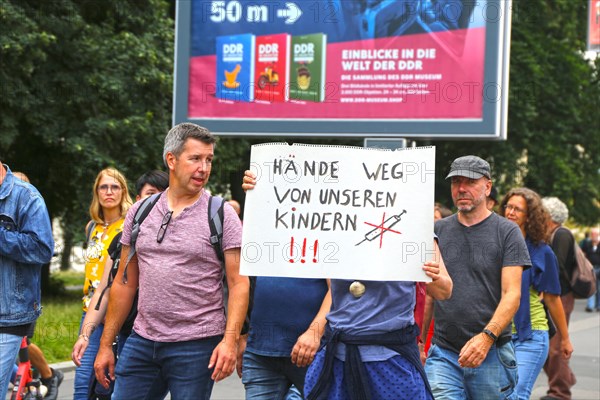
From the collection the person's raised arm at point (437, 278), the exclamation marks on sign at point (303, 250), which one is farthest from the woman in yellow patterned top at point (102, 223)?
the person's raised arm at point (437, 278)

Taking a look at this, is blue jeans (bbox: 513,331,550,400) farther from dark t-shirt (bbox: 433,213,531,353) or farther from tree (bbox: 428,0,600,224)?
tree (bbox: 428,0,600,224)

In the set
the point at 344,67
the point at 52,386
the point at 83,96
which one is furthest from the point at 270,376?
the point at 83,96

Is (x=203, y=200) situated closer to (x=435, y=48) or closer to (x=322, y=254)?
(x=322, y=254)

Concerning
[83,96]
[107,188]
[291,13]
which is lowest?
[107,188]

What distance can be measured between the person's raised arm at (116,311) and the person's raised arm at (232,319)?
0.45 m

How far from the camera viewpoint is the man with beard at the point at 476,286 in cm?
502

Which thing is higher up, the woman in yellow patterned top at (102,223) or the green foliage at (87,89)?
the green foliage at (87,89)

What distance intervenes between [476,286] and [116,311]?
5.50ft

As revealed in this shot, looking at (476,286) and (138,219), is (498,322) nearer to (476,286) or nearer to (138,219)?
(476,286)

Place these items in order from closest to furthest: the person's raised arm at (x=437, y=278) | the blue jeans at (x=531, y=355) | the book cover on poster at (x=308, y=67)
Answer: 1. the person's raised arm at (x=437, y=278)
2. the blue jeans at (x=531, y=355)
3. the book cover on poster at (x=308, y=67)

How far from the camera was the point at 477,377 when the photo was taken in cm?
507

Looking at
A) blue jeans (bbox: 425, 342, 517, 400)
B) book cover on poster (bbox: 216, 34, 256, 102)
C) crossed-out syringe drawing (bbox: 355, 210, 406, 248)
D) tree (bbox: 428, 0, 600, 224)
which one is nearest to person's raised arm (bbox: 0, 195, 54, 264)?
crossed-out syringe drawing (bbox: 355, 210, 406, 248)

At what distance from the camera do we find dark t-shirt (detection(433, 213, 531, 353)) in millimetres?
5035

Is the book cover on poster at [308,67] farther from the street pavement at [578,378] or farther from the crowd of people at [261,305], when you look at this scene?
the crowd of people at [261,305]
